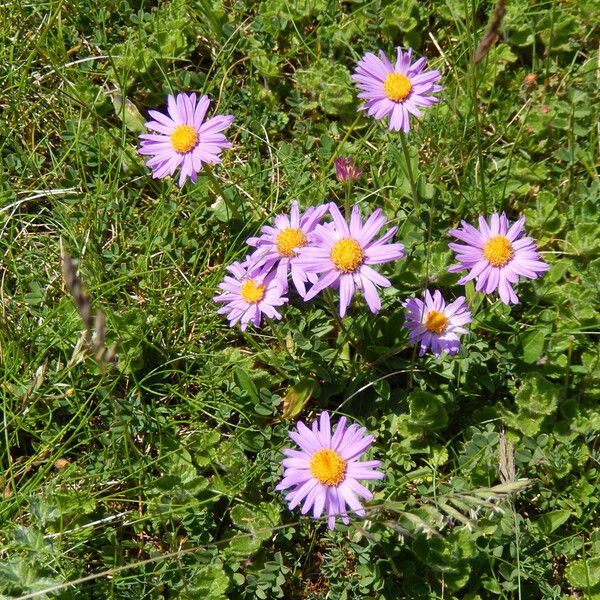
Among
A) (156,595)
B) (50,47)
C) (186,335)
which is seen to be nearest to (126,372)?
(186,335)

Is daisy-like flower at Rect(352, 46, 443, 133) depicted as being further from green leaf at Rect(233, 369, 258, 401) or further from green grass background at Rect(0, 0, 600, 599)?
green leaf at Rect(233, 369, 258, 401)

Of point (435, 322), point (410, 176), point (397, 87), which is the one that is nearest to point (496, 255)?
point (435, 322)

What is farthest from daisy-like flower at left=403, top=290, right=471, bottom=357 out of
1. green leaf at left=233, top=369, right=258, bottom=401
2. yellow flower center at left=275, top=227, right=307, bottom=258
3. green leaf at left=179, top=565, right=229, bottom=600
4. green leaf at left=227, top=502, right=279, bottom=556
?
green leaf at left=179, top=565, right=229, bottom=600

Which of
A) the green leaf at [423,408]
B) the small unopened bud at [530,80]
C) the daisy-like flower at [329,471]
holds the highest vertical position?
the small unopened bud at [530,80]

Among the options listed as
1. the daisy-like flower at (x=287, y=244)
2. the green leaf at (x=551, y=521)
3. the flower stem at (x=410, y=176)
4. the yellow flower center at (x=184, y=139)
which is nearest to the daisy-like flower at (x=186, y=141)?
the yellow flower center at (x=184, y=139)

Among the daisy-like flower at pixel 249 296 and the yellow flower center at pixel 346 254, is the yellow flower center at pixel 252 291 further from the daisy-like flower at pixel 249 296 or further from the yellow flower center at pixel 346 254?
the yellow flower center at pixel 346 254

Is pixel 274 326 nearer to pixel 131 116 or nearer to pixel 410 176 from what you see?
pixel 410 176
